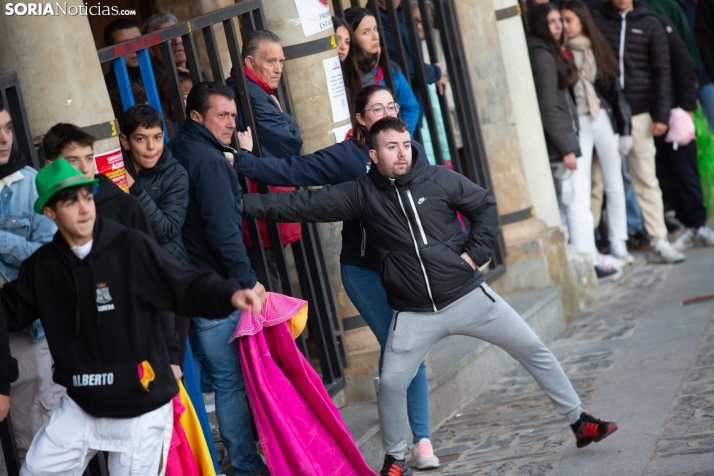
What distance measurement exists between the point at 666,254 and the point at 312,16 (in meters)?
5.38

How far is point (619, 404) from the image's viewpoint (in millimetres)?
6082

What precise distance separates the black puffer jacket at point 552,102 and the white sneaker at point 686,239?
1.93 m

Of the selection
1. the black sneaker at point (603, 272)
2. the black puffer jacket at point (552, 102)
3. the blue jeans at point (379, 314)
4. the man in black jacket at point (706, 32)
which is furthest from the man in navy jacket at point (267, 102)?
the man in black jacket at point (706, 32)

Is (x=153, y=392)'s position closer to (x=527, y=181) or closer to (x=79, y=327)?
(x=79, y=327)

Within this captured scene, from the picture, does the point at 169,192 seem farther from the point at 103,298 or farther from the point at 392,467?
the point at 392,467

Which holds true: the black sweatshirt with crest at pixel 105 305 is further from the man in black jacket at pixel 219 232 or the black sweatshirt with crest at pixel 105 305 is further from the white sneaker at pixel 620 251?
the white sneaker at pixel 620 251

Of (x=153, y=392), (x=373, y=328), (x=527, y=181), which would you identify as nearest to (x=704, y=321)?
(x=527, y=181)

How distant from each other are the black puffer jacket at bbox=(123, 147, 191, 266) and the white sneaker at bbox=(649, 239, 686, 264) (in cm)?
651

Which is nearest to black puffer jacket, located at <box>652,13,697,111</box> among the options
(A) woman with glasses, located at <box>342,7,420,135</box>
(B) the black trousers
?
(B) the black trousers

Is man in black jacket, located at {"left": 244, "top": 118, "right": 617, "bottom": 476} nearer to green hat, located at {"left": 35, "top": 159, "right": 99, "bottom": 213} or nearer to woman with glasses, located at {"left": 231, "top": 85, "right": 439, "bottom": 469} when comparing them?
woman with glasses, located at {"left": 231, "top": 85, "right": 439, "bottom": 469}

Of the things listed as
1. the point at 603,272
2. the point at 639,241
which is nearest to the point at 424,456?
the point at 603,272

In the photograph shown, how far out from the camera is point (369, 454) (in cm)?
549

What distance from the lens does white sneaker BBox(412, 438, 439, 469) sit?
215 inches

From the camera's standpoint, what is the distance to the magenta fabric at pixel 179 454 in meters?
4.21
